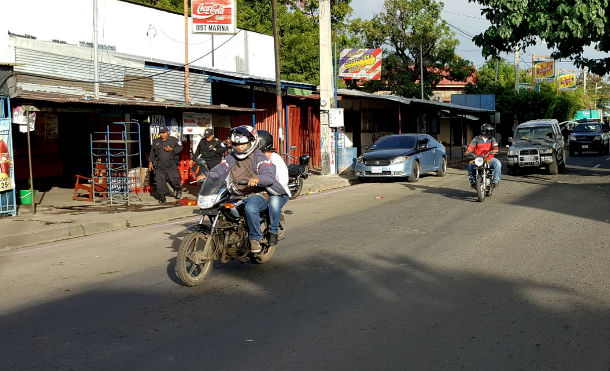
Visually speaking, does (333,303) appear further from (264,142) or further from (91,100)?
(91,100)

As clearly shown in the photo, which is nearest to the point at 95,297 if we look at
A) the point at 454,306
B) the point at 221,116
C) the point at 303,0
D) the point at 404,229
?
the point at 454,306

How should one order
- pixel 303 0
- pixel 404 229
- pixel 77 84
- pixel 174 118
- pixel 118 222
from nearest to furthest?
1. pixel 404 229
2. pixel 118 222
3. pixel 77 84
4. pixel 174 118
5. pixel 303 0

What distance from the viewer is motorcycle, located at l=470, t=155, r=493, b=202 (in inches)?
579

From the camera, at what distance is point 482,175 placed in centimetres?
1491

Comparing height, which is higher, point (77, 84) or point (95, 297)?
point (77, 84)

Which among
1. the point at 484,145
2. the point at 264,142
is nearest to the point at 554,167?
the point at 484,145

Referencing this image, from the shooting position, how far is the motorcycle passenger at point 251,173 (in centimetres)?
729

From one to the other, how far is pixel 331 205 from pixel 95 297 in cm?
886

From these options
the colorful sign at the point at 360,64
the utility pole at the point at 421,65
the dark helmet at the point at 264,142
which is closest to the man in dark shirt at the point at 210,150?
the dark helmet at the point at 264,142

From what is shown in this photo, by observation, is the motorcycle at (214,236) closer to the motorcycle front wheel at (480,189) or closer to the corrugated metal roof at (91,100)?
the corrugated metal roof at (91,100)

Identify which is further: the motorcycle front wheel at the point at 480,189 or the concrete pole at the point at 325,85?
the concrete pole at the point at 325,85

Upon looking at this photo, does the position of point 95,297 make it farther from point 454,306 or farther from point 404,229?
point 404,229

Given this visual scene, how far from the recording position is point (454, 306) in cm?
602

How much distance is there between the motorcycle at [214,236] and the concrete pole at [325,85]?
15.9m
